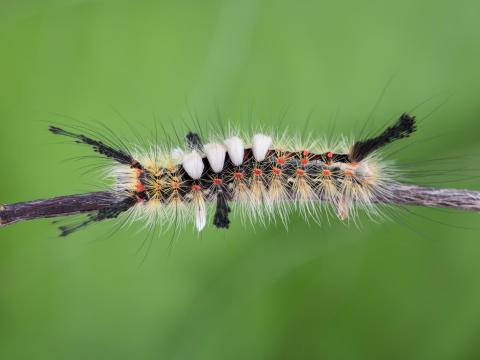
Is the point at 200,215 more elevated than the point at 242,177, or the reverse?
the point at 242,177

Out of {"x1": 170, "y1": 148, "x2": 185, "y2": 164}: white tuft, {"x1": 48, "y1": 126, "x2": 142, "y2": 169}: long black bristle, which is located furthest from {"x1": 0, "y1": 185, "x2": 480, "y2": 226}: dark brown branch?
{"x1": 170, "y1": 148, "x2": 185, "y2": 164}: white tuft

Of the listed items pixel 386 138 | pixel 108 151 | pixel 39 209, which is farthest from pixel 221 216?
pixel 386 138

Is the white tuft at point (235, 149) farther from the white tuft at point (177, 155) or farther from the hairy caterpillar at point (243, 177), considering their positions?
the white tuft at point (177, 155)

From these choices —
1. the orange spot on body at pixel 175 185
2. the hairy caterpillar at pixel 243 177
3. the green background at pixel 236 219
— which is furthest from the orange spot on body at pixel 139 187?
the green background at pixel 236 219

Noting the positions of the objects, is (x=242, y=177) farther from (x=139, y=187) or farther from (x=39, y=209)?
(x=39, y=209)

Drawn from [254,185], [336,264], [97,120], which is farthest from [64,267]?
[336,264]

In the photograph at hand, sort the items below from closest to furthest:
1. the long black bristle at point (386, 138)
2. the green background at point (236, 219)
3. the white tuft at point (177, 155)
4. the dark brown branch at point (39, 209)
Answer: the dark brown branch at point (39, 209), the long black bristle at point (386, 138), the white tuft at point (177, 155), the green background at point (236, 219)

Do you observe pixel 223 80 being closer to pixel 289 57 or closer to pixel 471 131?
pixel 289 57
